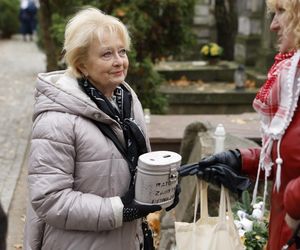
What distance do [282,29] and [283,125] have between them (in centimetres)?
36

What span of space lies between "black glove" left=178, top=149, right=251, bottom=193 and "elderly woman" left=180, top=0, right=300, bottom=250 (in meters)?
0.28

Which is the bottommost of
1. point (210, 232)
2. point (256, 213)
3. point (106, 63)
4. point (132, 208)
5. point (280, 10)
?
point (256, 213)

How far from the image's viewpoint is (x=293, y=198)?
2127 millimetres

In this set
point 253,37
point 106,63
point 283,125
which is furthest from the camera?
point 253,37

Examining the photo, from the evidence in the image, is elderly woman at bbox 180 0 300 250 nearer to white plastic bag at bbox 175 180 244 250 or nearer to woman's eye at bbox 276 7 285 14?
woman's eye at bbox 276 7 285 14

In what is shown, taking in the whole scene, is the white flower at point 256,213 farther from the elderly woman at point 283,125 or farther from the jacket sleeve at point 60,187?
the jacket sleeve at point 60,187

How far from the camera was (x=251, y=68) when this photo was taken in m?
15.3

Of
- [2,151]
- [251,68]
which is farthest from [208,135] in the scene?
[251,68]

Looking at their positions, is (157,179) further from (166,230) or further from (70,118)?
(166,230)

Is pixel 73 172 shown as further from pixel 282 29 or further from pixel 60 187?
pixel 282 29

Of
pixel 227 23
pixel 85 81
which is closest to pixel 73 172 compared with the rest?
pixel 85 81

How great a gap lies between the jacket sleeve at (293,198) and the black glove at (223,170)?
1.92 feet

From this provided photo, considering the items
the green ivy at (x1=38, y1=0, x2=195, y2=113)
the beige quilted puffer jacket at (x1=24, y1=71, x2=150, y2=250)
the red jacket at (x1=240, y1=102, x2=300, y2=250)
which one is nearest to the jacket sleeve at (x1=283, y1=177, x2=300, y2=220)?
the red jacket at (x1=240, y1=102, x2=300, y2=250)

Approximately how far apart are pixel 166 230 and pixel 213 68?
33.0ft
